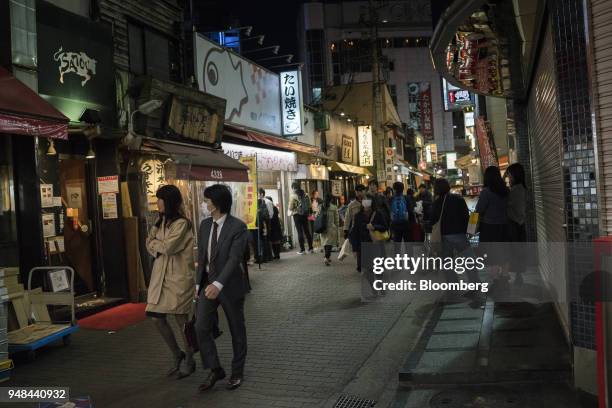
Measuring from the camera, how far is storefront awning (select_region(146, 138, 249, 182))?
10000 mm

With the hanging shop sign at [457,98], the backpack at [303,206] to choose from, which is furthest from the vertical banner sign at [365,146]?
the backpack at [303,206]

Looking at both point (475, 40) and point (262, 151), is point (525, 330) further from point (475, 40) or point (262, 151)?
point (262, 151)

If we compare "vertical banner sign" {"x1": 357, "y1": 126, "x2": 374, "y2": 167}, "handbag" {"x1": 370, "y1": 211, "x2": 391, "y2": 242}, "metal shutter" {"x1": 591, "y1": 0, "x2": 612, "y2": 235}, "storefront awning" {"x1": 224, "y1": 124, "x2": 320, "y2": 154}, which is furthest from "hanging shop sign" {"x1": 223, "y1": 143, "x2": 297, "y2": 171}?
"metal shutter" {"x1": 591, "y1": 0, "x2": 612, "y2": 235}

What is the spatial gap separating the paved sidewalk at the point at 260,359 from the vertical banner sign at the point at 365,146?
61.5ft

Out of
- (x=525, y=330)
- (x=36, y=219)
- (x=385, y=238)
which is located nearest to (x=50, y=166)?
(x=36, y=219)

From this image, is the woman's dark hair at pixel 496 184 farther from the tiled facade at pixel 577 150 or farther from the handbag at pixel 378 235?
the tiled facade at pixel 577 150

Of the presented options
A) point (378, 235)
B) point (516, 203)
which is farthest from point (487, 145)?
point (378, 235)

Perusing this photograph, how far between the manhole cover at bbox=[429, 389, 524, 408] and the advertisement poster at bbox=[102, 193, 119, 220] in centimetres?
728

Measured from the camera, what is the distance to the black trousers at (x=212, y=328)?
5078mm

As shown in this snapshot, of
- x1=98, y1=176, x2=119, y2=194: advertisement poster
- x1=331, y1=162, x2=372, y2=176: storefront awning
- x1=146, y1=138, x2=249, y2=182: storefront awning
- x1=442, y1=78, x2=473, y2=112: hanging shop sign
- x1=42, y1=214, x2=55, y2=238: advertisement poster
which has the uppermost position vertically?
x1=442, y1=78, x2=473, y2=112: hanging shop sign

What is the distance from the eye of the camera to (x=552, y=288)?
23.7ft

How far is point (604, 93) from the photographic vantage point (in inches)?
163

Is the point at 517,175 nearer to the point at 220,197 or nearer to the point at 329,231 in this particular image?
the point at 220,197

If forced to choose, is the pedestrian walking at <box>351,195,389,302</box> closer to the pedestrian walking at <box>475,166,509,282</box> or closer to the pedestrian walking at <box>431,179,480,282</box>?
the pedestrian walking at <box>431,179,480,282</box>
